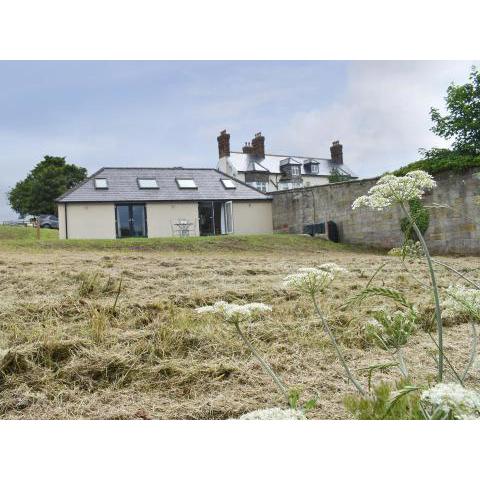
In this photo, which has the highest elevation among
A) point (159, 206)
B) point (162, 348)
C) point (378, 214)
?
point (159, 206)

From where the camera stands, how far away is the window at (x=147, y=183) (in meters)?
14.1

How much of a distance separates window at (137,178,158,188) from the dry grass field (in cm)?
1002

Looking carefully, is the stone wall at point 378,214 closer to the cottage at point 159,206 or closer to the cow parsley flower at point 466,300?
the cottage at point 159,206

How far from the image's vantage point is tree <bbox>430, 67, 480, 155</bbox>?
11.0 metres

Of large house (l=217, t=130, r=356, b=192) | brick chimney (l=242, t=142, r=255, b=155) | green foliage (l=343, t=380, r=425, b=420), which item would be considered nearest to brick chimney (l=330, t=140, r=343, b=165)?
large house (l=217, t=130, r=356, b=192)

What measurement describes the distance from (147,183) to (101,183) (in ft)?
3.99

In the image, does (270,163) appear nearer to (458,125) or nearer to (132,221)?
(132,221)

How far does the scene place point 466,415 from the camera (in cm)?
Answer: 106

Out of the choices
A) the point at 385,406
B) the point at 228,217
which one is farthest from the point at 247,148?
the point at 385,406

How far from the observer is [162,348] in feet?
8.77
